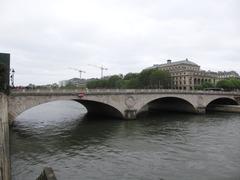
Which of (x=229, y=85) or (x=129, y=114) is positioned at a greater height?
(x=229, y=85)

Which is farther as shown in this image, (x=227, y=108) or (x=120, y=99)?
(x=227, y=108)

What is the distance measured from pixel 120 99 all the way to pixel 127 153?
2185cm

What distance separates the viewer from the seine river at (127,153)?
55.2 feet

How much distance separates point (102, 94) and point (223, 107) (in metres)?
34.0

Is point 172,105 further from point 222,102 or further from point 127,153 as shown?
point 127,153

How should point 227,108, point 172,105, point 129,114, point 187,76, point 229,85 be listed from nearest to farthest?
point 129,114, point 227,108, point 172,105, point 229,85, point 187,76

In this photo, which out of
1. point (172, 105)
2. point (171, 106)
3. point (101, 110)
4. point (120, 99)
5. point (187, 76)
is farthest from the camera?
point (187, 76)

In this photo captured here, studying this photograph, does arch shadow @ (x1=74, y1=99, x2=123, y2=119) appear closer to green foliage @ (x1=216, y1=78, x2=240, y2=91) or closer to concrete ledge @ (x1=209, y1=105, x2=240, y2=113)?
concrete ledge @ (x1=209, y1=105, x2=240, y2=113)

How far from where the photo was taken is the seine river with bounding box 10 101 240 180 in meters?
16.8

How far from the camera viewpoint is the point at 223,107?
61.2 m

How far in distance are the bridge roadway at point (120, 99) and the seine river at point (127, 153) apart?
3.88m

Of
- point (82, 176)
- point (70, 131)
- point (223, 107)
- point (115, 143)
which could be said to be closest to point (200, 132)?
point (115, 143)

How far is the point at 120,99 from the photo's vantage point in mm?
43344

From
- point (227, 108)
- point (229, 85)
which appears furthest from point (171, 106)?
point (229, 85)
